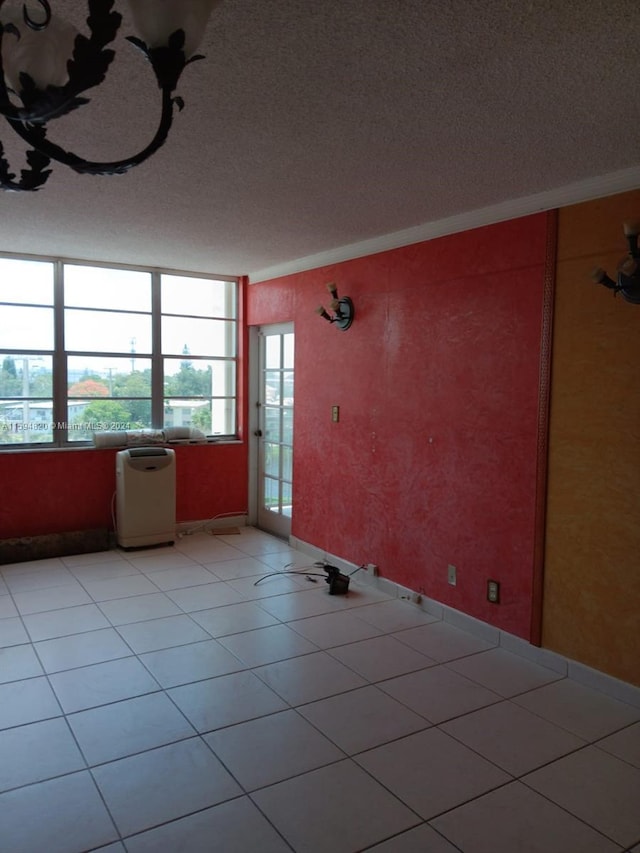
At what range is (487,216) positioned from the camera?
3.45 m

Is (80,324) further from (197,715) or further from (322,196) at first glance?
(197,715)

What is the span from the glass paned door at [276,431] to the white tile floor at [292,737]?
1.81m

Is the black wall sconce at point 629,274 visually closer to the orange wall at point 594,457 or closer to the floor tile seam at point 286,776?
the orange wall at point 594,457

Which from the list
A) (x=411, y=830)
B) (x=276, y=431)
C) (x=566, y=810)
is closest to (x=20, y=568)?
(x=276, y=431)

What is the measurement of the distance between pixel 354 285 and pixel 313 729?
10.00 feet

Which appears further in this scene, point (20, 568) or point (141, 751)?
point (20, 568)

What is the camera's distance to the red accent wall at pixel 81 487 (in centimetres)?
507

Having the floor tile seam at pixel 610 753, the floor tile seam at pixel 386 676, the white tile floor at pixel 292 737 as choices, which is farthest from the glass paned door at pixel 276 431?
the floor tile seam at pixel 610 753

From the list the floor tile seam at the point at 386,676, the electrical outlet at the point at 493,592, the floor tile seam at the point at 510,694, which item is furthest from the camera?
the electrical outlet at the point at 493,592

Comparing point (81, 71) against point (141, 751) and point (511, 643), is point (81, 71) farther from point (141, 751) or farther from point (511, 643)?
point (511, 643)

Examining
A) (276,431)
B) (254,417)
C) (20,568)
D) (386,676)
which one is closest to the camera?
(386,676)

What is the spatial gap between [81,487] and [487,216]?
13.0 ft

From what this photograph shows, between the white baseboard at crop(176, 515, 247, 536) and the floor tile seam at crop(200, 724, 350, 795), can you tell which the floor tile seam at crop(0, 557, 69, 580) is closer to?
the white baseboard at crop(176, 515, 247, 536)

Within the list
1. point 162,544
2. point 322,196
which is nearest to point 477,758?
point 322,196
